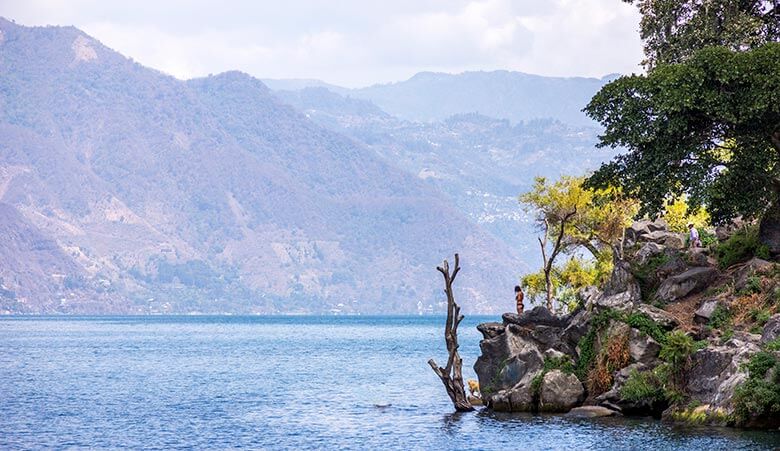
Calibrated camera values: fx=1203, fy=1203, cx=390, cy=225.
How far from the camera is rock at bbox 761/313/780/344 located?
47781 mm

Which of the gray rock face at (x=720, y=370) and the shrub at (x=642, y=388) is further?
the shrub at (x=642, y=388)

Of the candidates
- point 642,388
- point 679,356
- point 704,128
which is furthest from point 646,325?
point 704,128

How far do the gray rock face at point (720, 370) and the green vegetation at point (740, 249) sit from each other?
8.23m

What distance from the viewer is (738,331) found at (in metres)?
50.9

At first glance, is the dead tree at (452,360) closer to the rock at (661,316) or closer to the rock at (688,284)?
the rock at (661,316)

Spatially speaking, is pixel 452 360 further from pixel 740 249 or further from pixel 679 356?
pixel 740 249

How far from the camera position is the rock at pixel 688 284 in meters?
57.1

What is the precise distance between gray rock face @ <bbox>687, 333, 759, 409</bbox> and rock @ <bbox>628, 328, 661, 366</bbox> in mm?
2314

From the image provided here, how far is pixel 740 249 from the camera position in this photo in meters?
58.1

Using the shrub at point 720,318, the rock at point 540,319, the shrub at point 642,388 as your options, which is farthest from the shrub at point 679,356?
the rock at point 540,319

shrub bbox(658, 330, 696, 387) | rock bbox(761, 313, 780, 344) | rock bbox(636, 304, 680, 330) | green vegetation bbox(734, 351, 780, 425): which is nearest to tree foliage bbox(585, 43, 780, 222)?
rock bbox(636, 304, 680, 330)

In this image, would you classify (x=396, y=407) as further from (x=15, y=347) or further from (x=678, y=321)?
(x=15, y=347)

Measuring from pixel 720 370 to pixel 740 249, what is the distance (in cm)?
1096

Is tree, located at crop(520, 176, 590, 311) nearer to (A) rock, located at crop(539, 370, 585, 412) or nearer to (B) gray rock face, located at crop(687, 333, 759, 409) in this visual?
(A) rock, located at crop(539, 370, 585, 412)
